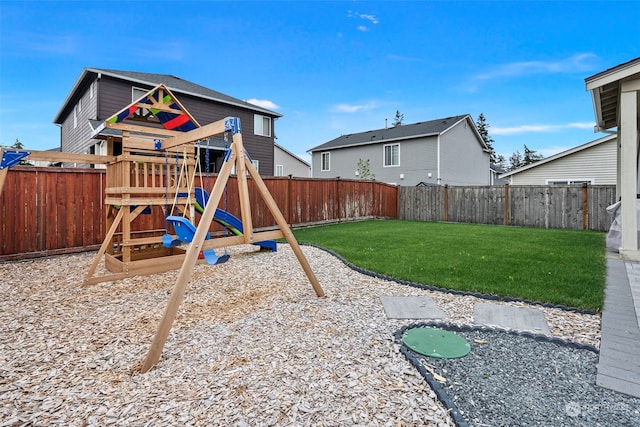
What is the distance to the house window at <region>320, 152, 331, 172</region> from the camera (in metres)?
23.3

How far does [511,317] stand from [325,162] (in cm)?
2095

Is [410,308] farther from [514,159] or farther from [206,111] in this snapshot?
[514,159]

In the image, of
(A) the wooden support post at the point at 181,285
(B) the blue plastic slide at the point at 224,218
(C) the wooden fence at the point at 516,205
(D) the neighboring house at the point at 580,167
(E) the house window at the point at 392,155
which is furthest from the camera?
(E) the house window at the point at 392,155

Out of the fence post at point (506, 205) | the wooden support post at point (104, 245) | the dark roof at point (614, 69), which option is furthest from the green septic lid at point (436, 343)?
the fence post at point (506, 205)

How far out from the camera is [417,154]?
19047 mm

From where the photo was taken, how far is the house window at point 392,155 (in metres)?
19.9

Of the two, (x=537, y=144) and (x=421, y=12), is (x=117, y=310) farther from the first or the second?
(x=537, y=144)

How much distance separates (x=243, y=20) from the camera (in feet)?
36.7

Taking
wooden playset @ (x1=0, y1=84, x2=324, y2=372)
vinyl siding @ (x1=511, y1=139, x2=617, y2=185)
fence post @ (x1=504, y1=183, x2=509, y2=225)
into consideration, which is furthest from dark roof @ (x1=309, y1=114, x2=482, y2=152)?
wooden playset @ (x1=0, y1=84, x2=324, y2=372)

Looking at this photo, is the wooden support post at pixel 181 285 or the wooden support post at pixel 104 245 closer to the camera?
the wooden support post at pixel 181 285

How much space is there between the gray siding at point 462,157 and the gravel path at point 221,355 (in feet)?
53.8

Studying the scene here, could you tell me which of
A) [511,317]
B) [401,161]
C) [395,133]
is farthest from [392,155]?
[511,317]

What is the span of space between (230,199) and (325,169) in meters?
15.5

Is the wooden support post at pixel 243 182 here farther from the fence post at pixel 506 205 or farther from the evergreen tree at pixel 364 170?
the evergreen tree at pixel 364 170
